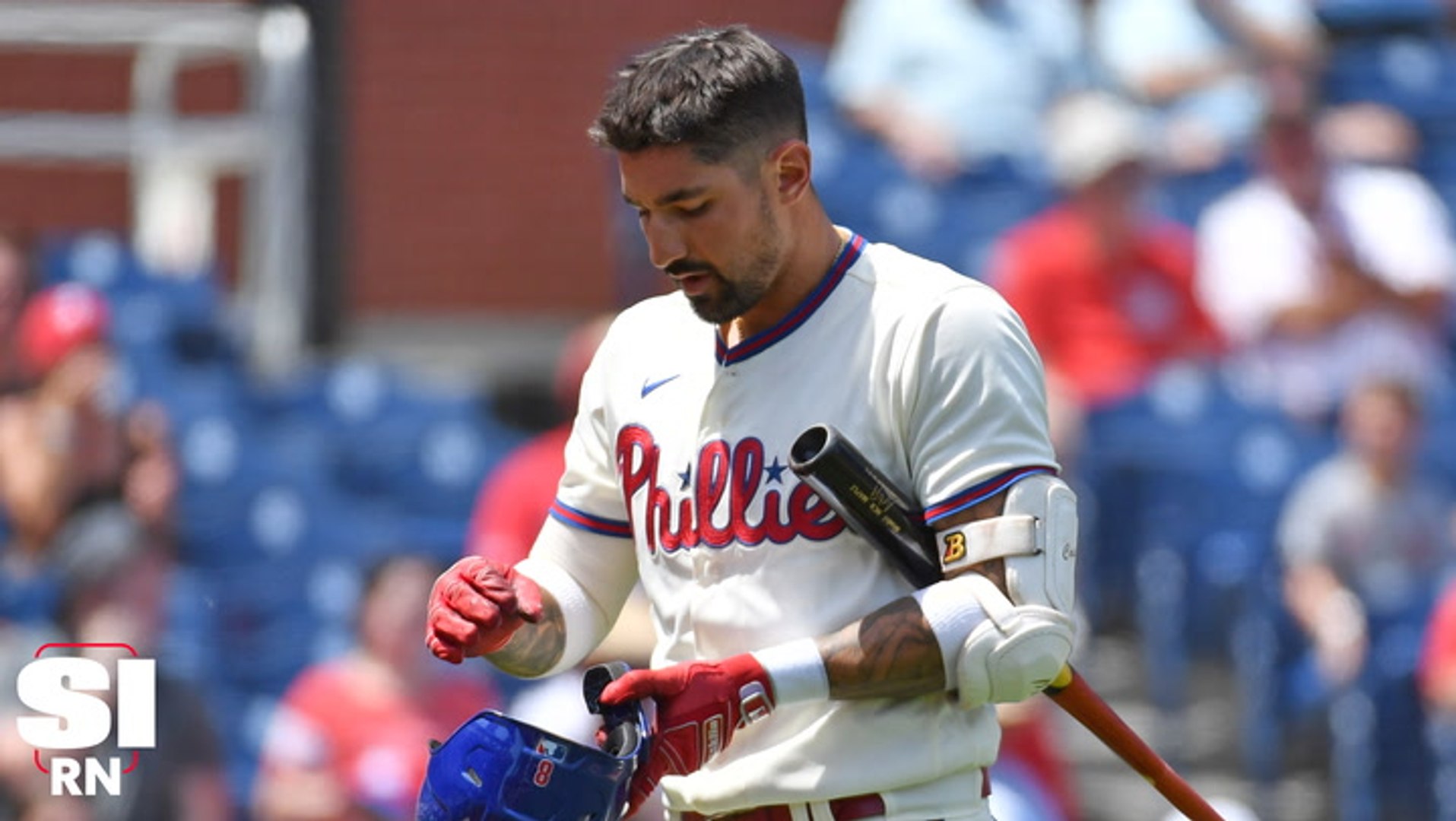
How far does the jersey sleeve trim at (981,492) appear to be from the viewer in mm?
2730

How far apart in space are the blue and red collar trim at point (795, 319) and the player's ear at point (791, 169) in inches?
4.4

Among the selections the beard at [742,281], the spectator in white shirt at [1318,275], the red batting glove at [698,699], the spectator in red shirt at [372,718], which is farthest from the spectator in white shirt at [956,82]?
the red batting glove at [698,699]

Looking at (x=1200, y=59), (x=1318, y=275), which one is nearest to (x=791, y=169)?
(x=1318, y=275)

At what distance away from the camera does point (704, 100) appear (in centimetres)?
276

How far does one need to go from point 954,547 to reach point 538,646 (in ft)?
2.02

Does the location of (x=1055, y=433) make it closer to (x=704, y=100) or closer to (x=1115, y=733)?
(x=1115, y=733)

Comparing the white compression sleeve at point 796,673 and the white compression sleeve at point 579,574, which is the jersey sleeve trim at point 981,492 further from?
the white compression sleeve at point 579,574

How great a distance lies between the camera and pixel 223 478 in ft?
21.9

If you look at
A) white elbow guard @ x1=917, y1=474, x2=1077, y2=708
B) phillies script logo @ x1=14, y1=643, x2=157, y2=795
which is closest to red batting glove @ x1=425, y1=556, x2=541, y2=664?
white elbow guard @ x1=917, y1=474, x2=1077, y2=708

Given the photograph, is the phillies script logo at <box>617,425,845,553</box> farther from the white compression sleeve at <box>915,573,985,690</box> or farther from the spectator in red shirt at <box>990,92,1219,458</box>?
the spectator in red shirt at <box>990,92,1219,458</box>

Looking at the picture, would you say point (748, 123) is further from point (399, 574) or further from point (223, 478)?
point (223, 478)

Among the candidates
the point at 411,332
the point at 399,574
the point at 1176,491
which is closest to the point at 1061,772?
the point at 1176,491

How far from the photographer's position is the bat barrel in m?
2.69

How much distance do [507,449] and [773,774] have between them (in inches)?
173
